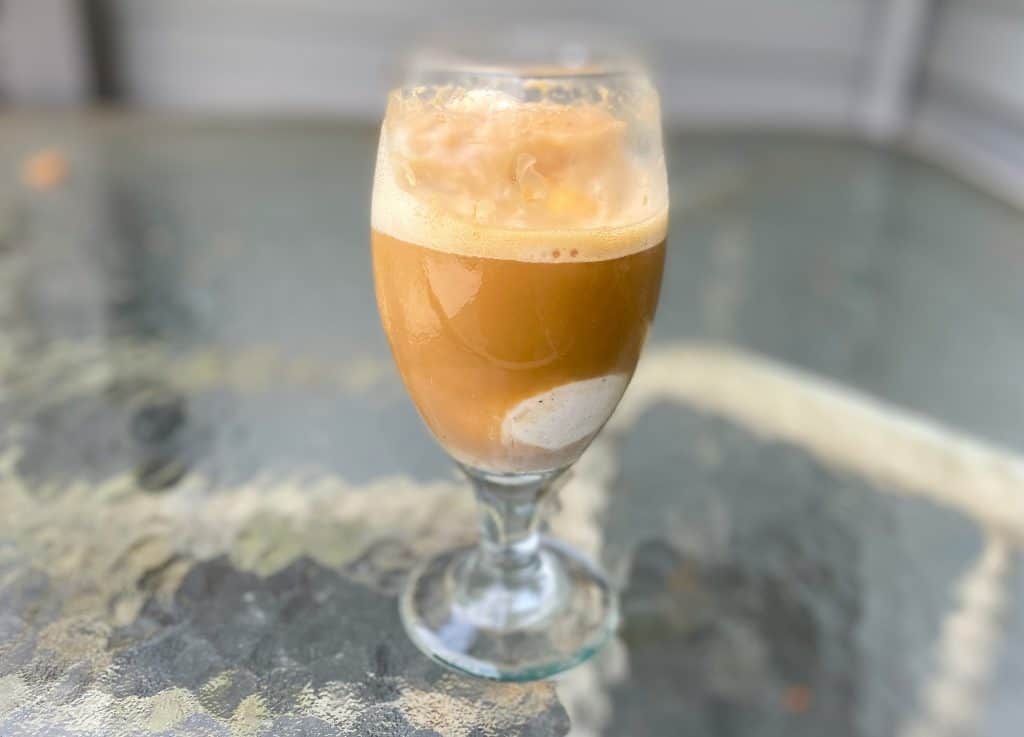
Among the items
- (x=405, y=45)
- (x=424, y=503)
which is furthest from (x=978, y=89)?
(x=424, y=503)

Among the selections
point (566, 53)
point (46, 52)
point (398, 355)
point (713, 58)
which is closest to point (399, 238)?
point (398, 355)

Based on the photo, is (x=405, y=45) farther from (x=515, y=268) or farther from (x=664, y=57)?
(x=515, y=268)

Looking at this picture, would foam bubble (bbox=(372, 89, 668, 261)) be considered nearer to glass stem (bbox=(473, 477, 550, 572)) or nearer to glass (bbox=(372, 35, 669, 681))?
glass (bbox=(372, 35, 669, 681))

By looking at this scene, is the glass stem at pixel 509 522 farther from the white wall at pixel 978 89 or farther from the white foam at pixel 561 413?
the white wall at pixel 978 89

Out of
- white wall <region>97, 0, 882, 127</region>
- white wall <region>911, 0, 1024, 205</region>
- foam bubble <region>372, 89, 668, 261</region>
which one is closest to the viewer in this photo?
foam bubble <region>372, 89, 668, 261</region>

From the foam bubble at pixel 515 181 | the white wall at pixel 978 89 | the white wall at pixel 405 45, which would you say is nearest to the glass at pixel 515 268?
the foam bubble at pixel 515 181

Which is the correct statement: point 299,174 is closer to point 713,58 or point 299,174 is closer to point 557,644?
point 557,644

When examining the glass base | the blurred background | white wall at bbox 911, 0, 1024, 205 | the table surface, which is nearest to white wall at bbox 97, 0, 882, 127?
the blurred background
